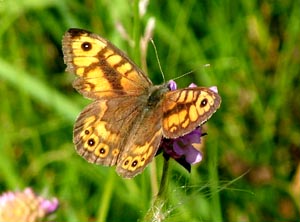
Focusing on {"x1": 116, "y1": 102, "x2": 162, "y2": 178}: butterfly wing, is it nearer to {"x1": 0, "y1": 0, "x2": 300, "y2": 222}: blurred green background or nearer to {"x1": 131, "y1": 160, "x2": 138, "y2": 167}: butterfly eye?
{"x1": 131, "y1": 160, "x2": 138, "y2": 167}: butterfly eye

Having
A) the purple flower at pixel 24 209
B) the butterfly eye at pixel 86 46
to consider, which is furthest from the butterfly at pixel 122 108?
the purple flower at pixel 24 209

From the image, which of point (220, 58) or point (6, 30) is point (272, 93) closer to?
point (220, 58)

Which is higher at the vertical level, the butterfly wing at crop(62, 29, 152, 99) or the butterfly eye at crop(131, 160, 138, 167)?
the butterfly wing at crop(62, 29, 152, 99)

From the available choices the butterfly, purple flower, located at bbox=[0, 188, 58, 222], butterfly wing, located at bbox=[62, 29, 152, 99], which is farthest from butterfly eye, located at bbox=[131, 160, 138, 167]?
purple flower, located at bbox=[0, 188, 58, 222]

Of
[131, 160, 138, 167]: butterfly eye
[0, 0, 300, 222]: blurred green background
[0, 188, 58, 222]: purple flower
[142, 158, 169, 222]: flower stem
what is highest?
[131, 160, 138, 167]: butterfly eye

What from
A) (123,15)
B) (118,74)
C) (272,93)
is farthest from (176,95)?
(272,93)
